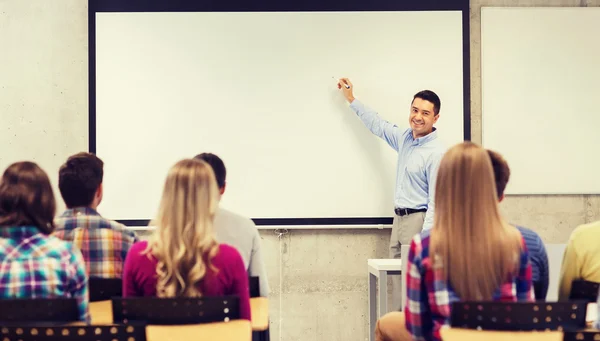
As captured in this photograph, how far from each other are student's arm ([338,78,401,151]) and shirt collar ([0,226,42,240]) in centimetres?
319

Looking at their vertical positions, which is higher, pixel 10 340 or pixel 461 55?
pixel 461 55

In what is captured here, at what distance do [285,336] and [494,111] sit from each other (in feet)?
7.70

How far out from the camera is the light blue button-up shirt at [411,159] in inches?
196

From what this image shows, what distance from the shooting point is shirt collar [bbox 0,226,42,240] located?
2326 mm

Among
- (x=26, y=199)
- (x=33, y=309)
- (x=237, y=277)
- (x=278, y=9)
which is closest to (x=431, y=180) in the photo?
(x=278, y=9)

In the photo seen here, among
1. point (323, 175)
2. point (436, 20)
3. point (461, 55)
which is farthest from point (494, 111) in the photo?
point (323, 175)

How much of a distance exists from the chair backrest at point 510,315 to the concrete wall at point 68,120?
125 inches

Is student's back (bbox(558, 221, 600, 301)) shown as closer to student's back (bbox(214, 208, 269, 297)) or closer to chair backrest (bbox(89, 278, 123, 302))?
student's back (bbox(214, 208, 269, 297))

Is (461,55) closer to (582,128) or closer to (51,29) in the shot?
(582,128)

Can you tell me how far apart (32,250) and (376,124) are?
325cm

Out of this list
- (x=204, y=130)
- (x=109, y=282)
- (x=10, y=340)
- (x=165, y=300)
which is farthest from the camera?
(x=204, y=130)

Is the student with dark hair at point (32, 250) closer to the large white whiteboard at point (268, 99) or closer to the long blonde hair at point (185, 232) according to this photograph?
the long blonde hair at point (185, 232)

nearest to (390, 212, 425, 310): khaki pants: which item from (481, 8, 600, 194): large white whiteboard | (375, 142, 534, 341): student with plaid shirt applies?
(481, 8, 600, 194): large white whiteboard

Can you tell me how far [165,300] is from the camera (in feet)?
7.24
